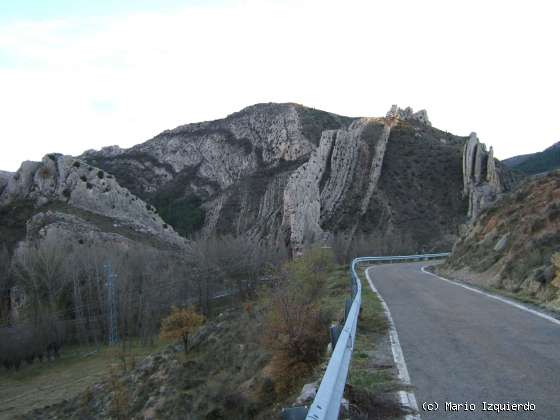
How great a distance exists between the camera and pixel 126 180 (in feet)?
520

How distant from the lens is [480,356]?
7.80 metres

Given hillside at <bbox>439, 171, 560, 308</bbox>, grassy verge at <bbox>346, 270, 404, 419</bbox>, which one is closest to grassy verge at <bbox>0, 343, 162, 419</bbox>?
hillside at <bbox>439, 171, 560, 308</bbox>

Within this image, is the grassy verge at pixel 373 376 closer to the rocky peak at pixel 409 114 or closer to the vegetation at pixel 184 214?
the vegetation at pixel 184 214

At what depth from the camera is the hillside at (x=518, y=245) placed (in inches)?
600

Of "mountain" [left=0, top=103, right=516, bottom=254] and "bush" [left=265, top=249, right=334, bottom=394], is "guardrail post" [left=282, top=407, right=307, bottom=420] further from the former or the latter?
"mountain" [left=0, top=103, right=516, bottom=254]

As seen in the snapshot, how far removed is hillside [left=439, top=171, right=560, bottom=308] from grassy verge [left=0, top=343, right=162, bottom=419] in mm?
24852

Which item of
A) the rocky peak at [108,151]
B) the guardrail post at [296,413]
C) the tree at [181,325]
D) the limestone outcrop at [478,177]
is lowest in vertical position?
the tree at [181,325]

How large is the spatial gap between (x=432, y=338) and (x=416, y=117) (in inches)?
4795

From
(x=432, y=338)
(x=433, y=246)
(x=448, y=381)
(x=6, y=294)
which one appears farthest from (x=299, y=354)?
(x=433, y=246)

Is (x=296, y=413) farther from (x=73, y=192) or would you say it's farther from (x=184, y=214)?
(x=184, y=214)

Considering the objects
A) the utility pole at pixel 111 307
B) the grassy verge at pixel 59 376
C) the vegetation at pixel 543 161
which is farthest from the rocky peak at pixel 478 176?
the grassy verge at pixel 59 376

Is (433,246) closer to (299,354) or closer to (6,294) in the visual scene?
(6,294)

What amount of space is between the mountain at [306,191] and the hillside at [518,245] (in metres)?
46.5

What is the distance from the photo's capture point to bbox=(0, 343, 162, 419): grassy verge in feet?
126
